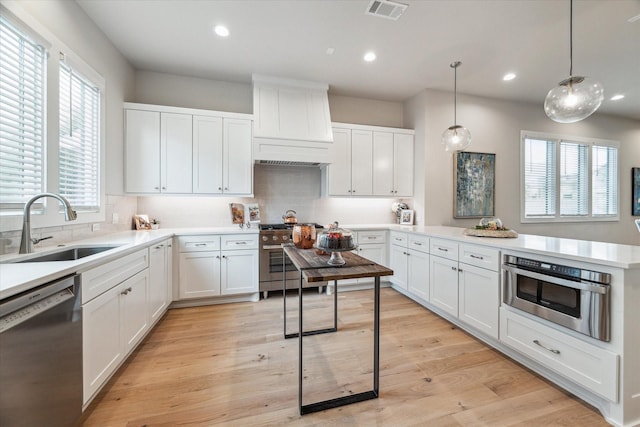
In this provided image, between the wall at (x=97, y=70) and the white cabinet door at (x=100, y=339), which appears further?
the wall at (x=97, y=70)

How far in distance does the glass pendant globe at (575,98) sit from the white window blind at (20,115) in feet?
12.9

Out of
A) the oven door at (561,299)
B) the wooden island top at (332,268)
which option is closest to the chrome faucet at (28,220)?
the wooden island top at (332,268)

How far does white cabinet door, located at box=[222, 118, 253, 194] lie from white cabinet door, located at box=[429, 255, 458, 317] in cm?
257

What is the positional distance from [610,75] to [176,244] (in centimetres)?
616

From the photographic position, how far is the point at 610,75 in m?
3.59

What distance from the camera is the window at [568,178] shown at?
14.9 feet

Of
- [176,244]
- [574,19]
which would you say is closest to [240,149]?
[176,244]

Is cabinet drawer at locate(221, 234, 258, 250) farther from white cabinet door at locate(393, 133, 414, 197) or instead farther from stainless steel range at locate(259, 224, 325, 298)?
white cabinet door at locate(393, 133, 414, 197)

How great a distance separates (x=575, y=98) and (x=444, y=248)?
1677 millimetres

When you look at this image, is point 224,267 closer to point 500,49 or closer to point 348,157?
point 348,157

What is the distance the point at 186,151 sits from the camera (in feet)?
11.1

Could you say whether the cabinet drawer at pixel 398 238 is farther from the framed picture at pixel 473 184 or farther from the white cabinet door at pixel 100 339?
the white cabinet door at pixel 100 339

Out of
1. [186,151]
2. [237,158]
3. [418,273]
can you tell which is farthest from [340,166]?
[186,151]

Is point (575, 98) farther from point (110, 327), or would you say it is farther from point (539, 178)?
point (110, 327)
